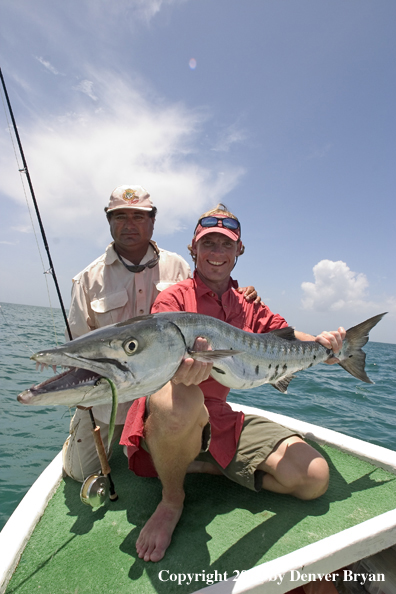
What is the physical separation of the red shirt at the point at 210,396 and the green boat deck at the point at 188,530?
348 mm

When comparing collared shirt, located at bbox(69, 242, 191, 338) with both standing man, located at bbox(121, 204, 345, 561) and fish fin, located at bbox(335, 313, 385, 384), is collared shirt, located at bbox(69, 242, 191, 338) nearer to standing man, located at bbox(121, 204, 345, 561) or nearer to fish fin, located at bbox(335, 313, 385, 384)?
standing man, located at bbox(121, 204, 345, 561)

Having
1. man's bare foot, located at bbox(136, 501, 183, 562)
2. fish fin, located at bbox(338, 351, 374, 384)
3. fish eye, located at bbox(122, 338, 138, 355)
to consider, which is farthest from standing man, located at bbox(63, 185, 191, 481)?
fish fin, located at bbox(338, 351, 374, 384)

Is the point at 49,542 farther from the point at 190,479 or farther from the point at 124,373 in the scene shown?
the point at 124,373

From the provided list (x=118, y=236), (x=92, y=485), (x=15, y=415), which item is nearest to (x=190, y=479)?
(x=92, y=485)

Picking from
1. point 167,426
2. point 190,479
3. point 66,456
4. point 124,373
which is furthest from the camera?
point 66,456

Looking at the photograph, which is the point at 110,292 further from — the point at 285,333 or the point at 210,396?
the point at 285,333

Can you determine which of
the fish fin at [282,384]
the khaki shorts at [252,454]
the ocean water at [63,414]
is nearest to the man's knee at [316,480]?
the khaki shorts at [252,454]

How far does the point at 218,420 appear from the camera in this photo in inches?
116

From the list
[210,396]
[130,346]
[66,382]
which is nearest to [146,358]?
[130,346]

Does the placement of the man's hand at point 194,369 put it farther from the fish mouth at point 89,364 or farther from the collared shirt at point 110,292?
the collared shirt at point 110,292

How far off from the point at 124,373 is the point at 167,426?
926mm

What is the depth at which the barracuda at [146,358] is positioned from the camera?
1500mm

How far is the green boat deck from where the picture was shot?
6.72ft

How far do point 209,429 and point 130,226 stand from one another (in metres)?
2.26
